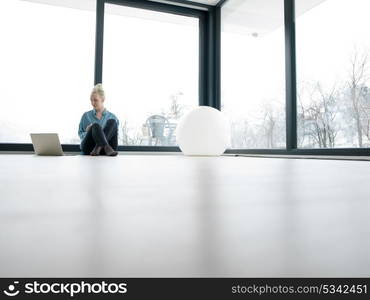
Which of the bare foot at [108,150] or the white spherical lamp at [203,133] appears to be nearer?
the bare foot at [108,150]

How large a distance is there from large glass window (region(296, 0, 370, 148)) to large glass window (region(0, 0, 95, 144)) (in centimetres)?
249

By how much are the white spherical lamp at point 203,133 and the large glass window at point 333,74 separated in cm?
78

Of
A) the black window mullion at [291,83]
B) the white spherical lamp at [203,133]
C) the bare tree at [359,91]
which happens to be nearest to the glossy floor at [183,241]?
the bare tree at [359,91]

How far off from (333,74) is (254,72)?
1.16 meters

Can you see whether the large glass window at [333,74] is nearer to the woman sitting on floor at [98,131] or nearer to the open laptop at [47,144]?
the woman sitting on floor at [98,131]

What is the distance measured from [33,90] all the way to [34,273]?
4006 millimetres

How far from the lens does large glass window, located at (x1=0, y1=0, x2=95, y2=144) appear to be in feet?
11.7

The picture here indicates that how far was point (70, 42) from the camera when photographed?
151 inches

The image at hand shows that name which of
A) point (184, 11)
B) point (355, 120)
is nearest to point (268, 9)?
point (184, 11)

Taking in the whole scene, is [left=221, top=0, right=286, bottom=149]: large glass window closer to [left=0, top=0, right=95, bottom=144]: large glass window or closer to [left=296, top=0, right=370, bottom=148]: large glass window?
[left=296, top=0, right=370, bottom=148]: large glass window

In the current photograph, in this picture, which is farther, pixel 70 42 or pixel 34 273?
pixel 70 42

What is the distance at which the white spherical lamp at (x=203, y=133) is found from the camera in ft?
9.65

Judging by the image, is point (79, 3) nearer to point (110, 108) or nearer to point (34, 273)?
point (110, 108)

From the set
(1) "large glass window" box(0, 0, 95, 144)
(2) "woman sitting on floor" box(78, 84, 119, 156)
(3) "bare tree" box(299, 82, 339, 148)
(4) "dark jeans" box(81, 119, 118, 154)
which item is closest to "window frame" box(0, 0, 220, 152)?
(1) "large glass window" box(0, 0, 95, 144)
